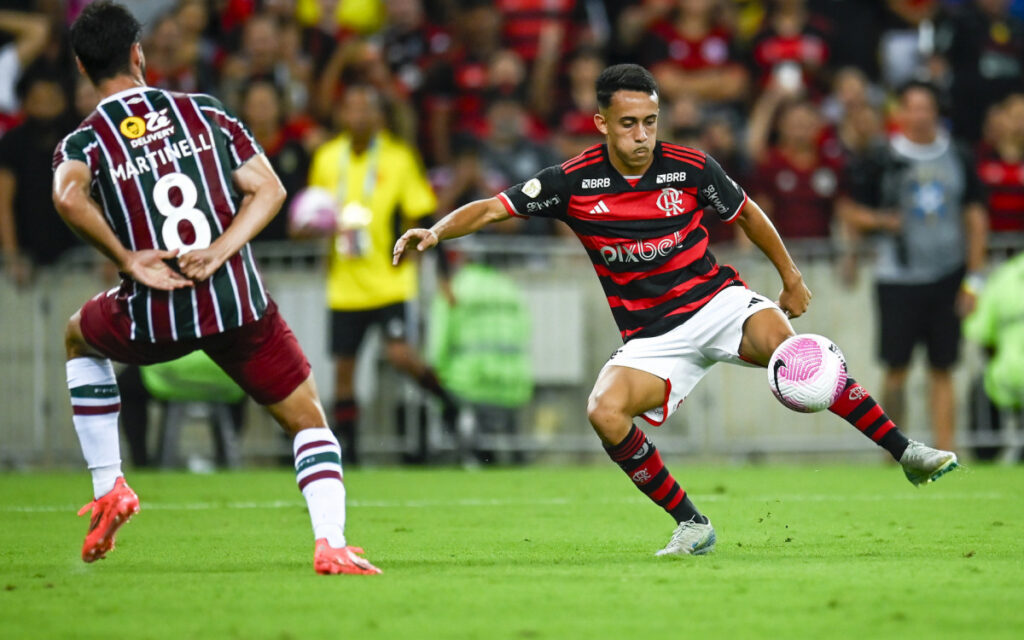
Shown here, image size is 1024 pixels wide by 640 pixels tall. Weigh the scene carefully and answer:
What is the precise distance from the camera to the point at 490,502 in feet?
30.4

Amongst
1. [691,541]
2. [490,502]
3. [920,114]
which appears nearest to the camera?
[691,541]

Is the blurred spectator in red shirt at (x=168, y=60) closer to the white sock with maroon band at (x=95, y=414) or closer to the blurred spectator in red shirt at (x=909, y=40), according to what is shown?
the blurred spectator in red shirt at (x=909, y=40)

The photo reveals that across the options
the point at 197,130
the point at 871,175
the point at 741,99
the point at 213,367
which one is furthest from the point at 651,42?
the point at 197,130

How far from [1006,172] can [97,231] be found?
31.3 feet

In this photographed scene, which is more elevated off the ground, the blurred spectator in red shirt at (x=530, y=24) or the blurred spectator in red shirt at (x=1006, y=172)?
the blurred spectator in red shirt at (x=530, y=24)

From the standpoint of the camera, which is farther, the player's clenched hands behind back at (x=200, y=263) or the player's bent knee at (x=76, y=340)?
the player's bent knee at (x=76, y=340)

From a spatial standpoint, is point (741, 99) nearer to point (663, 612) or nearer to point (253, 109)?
point (253, 109)

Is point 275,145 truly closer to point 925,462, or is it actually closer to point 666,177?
point 666,177

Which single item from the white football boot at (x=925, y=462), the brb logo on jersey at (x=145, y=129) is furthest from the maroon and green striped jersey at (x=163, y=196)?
the white football boot at (x=925, y=462)

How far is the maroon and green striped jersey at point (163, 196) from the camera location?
586cm

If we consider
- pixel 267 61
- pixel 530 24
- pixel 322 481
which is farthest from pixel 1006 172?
pixel 322 481

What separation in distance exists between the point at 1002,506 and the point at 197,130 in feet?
15.9

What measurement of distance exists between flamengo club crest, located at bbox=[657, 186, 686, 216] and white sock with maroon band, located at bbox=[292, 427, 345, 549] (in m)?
1.83

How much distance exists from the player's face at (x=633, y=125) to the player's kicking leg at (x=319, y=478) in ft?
5.58
